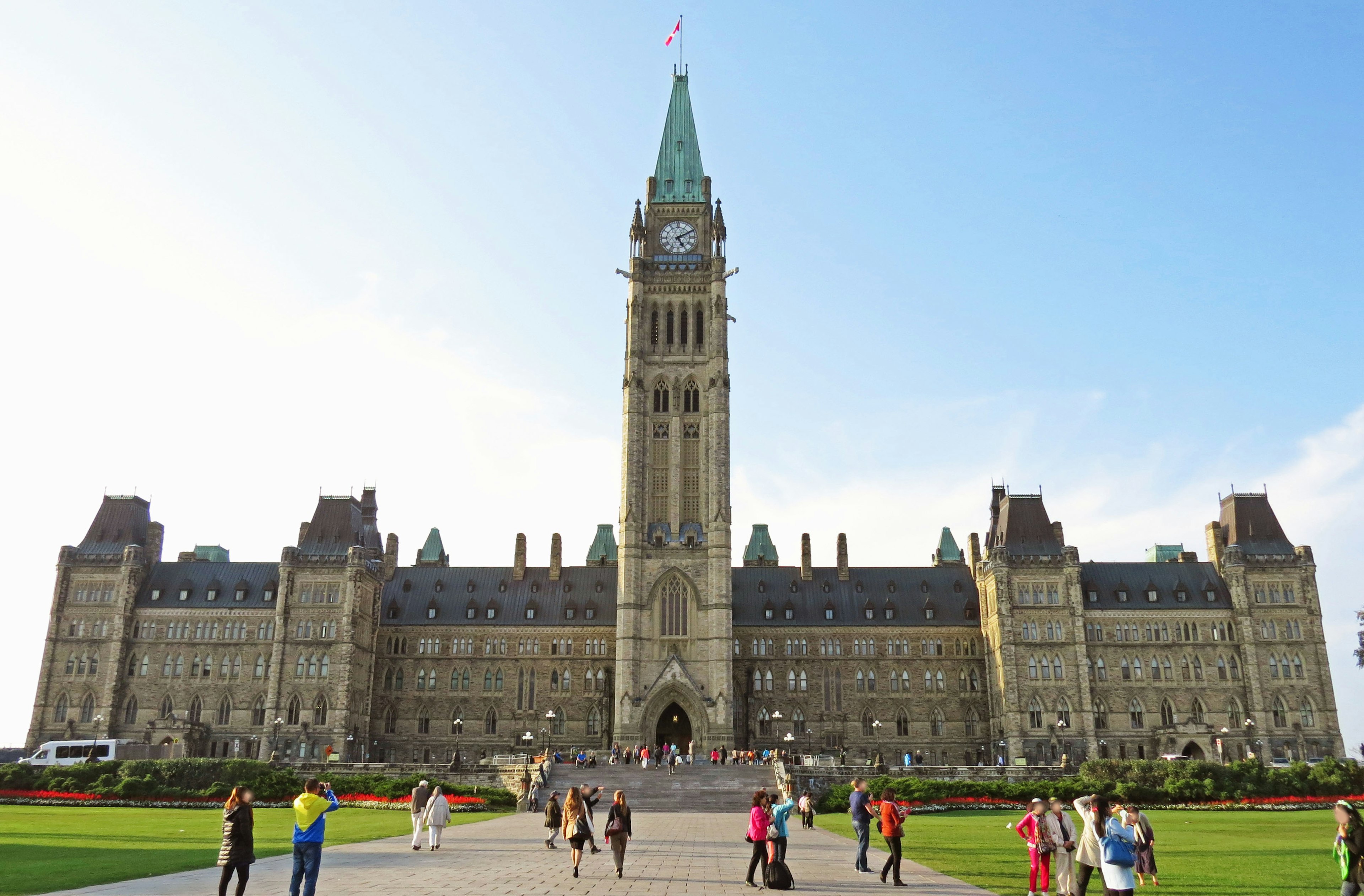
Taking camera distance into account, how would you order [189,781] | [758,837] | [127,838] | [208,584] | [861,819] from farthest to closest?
1. [208,584]
2. [189,781]
3. [127,838]
4. [861,819]
5. [758,837]

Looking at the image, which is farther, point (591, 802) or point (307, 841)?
point (591, 802)

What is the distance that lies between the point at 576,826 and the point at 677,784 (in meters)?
39.3

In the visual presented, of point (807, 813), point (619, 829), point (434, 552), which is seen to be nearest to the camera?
point (619, 829)

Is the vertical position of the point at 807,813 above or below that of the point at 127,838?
above

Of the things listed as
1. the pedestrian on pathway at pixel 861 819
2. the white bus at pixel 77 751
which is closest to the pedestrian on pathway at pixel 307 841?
the pedestrian on pathway at pixel 861 819

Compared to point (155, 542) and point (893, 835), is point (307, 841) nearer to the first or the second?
point (893, 835)

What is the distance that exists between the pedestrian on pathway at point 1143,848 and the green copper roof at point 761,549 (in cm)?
9115

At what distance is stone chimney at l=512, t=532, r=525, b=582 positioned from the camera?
103m

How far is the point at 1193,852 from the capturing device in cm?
3066

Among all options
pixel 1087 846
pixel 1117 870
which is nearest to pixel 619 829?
pixel 1087 846

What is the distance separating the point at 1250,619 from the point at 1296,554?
7.08 metres

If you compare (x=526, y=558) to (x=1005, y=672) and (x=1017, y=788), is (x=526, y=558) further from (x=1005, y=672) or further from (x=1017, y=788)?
(x=1017, y=788)

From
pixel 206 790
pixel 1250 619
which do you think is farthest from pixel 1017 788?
pixel 1250 619

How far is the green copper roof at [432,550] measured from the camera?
4562 inches
